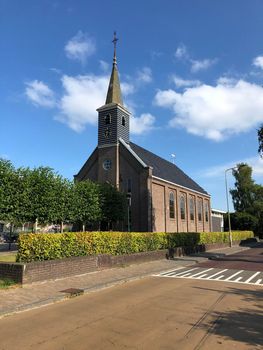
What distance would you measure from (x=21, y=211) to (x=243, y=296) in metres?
19.1

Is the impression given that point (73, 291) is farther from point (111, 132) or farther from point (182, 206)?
point (182, 206)

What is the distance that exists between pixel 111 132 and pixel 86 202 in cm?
1108

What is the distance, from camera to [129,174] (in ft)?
127

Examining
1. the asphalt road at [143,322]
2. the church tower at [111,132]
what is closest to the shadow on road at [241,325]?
the asphalt road at [143,322]

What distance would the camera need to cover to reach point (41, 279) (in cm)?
1256

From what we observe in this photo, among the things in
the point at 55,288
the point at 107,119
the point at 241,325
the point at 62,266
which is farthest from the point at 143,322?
the point at 107,119

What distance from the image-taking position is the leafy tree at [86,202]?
102 ft

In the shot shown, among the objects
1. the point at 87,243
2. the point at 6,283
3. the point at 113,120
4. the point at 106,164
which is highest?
the point at 113,120

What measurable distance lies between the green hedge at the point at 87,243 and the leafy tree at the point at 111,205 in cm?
877

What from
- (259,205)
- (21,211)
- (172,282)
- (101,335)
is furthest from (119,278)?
(259,205)

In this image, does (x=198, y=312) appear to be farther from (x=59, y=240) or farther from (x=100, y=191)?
(x=100, y=191)

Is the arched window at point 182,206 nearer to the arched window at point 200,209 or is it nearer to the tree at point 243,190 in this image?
the arched window at point 200,209

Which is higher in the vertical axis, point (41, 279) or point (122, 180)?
point (122, 180)

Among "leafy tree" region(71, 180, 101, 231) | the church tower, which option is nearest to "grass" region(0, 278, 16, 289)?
"leafy tree" region(71, 180, 101, 231)
